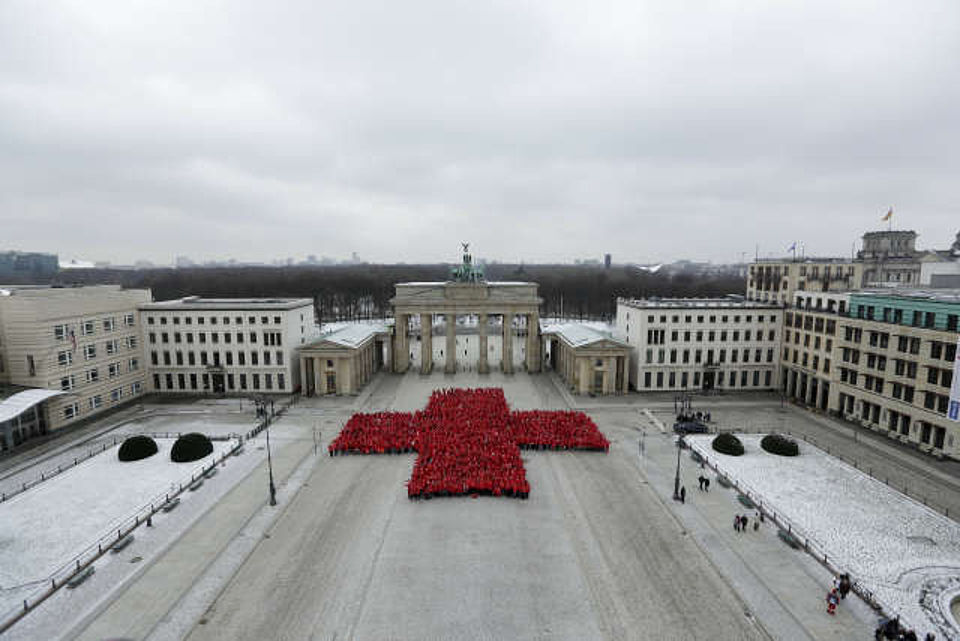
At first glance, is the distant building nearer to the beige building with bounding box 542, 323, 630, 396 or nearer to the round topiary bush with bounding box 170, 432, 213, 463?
the round topiary bush with bounding box 170, 432, 213, 463

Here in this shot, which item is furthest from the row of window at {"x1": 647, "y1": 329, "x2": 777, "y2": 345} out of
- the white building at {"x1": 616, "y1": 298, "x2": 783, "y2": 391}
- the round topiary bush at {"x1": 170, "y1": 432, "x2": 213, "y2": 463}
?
the round topiary bush at {"x1": 170, "y1": 432, "x2": 213, "y2": 463}

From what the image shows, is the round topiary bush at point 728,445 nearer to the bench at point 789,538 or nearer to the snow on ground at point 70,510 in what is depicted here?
the bench at point 789,538

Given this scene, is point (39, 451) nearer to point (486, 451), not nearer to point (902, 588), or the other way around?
point (486, 451)

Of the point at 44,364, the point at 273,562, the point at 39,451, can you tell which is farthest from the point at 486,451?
the point at 44,364

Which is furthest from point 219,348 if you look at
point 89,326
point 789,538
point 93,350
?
point 789,538

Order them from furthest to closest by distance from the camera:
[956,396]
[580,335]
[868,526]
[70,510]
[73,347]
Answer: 1. [580,335]
2. [73,347]
3. [956,396]
4. [70,510]
5. [868,526]

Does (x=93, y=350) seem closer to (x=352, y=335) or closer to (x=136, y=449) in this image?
(x=136, y=449)
